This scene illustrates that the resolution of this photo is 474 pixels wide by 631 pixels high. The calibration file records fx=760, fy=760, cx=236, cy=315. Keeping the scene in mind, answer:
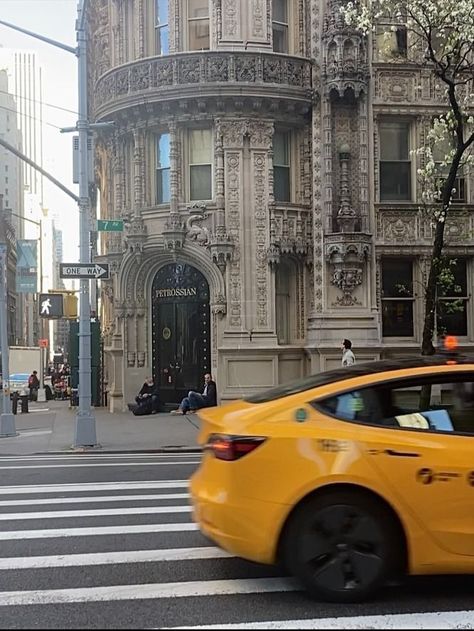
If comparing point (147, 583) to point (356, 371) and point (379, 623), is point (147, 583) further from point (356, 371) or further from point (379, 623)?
point (356, 371)

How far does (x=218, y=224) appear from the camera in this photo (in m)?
20.5

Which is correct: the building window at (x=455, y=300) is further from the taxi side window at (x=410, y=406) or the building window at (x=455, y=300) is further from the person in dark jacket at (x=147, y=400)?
the taxi side window at (x=410, y=406)

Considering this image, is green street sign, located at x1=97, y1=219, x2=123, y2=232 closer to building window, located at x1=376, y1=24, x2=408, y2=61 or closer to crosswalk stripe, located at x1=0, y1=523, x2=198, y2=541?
crosswalk stripe, located at x1=0, y1=523, x2=198, y2=541

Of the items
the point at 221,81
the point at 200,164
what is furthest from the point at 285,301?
the point at 221,81

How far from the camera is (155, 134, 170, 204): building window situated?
70.3 ft

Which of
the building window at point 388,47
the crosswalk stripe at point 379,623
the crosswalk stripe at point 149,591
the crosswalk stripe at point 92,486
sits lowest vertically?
the crosswalk stripe at point 92,486

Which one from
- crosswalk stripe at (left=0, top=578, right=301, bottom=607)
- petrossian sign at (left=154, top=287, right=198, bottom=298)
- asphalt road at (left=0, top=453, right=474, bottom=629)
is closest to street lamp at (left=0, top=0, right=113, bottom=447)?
petrossian sign at (left=154, top=287, right=198, bottom=298)

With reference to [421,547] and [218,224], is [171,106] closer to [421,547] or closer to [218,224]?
[218,224]

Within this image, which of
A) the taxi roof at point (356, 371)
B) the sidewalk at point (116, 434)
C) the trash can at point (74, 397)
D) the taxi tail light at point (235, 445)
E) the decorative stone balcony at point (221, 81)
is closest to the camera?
the taxi tail light at point (235, 445)

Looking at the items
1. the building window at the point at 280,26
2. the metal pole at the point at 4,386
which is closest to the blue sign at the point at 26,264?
the metal pole at the point at 4,386

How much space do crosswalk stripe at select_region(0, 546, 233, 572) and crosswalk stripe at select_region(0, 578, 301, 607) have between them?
0.67 meters

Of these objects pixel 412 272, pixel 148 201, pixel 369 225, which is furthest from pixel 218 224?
pixel 412 272

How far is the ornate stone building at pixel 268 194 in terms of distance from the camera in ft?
66.9

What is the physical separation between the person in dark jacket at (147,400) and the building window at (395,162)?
835cm
